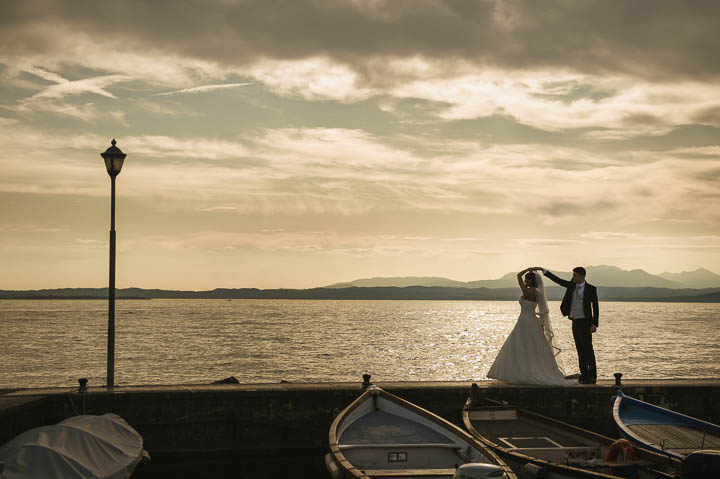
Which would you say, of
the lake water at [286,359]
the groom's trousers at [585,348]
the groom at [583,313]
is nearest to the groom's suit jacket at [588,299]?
the groom at [583,313]

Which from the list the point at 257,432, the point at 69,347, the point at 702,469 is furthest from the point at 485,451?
the point at 69,347

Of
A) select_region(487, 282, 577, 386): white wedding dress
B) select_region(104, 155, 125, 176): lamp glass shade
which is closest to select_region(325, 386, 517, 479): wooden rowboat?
select_region(487, 282, 577, 386): white wedding dress

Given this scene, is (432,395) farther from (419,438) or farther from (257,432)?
(257,432)

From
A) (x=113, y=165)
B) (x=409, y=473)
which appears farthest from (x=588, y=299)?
(x=113, y=165)

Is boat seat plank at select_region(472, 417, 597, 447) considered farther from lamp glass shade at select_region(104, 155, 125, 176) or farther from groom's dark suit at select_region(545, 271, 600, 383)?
lamp glass shade at select_region(104, 155, 125, 176)

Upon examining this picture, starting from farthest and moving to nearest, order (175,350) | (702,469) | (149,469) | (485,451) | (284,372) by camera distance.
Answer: (175,350) → (284,372) → (149,469) → (485,451) → (702,469)

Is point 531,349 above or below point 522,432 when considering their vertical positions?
above

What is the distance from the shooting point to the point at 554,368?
45.8 ft

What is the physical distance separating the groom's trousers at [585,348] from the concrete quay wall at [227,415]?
2348mm

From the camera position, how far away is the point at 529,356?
14000mm

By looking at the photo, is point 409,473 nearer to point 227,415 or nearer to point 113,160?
point 227,415

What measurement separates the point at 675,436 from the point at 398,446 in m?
4.35

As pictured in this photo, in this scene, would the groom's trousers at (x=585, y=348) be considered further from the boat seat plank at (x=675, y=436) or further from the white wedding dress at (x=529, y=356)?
the boat seat plank at (x=675, y=436)

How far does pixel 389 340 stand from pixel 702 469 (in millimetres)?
70372
